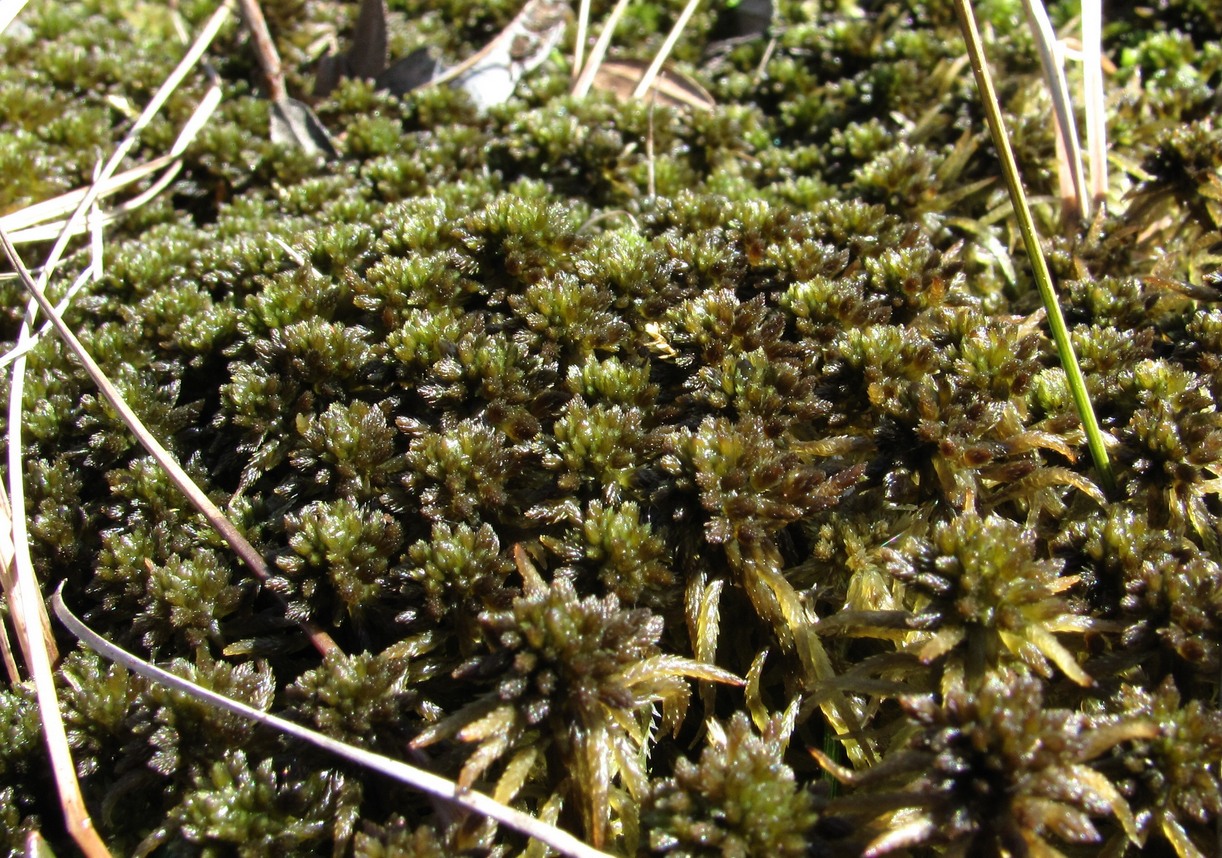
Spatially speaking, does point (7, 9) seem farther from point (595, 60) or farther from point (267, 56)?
point (595, 60)

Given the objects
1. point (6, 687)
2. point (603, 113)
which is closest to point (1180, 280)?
point (603, 113)

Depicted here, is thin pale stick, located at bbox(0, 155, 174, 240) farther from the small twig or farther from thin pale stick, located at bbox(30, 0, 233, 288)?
the small twig

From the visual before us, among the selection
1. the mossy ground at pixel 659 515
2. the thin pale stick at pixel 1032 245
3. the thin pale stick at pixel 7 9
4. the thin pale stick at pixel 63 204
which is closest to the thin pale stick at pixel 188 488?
the mossy ground at pixel 659 515

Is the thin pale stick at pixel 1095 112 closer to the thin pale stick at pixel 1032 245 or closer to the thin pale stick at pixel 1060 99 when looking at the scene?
the thin pale stick at pixel 1060 99

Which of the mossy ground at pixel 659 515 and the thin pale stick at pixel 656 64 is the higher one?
the thin pale stick at pixel 656 64

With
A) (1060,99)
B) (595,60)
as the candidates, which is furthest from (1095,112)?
(595,60)

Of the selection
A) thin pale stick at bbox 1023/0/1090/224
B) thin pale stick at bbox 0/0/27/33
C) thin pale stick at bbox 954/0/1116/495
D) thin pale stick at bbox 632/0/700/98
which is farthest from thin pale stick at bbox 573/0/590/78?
thin pale stick at bbox 954/0/1116/495

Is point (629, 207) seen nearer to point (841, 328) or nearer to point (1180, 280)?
point (841, 328)
